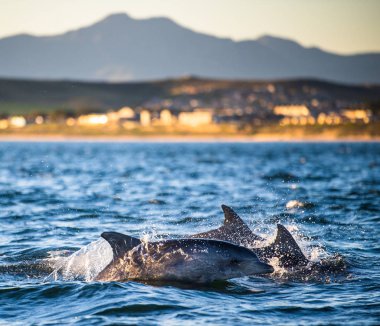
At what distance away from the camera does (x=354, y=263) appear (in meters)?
15.9

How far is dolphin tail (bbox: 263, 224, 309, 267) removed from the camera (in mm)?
15016

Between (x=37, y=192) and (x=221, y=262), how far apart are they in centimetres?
2078

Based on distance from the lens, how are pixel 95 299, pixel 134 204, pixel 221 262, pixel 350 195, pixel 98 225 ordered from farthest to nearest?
pixel 350 195, pixel 134 204, pixel 98 225, pixel 221 262, pixel 95 299

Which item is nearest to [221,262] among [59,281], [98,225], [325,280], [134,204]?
[325,280]

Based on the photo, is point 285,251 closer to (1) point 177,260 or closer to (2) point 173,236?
(1) point 177,260

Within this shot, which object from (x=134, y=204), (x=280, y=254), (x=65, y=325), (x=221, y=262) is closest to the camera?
(x=65, y=325)

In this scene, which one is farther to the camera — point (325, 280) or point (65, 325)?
point (325, 280)

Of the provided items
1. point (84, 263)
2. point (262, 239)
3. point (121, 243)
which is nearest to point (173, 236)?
point (262, 239)

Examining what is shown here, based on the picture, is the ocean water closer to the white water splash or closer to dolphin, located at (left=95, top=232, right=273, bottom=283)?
the white water splash

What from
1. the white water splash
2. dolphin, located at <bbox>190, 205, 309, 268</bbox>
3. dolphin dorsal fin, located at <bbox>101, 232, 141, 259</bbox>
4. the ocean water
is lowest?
the ocean water

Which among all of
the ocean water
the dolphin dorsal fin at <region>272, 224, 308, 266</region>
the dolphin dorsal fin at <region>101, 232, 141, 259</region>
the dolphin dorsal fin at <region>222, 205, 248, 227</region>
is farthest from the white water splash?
the dolphin dorsal fin at <region>272, 224, 308, 266</region>

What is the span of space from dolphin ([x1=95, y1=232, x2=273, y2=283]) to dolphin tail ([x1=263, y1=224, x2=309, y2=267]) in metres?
1.45

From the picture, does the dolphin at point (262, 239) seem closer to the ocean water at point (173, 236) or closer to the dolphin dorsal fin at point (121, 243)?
the ocean water at point (173, 236)

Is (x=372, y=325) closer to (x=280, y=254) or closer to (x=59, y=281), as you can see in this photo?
(x=280, y=254)
